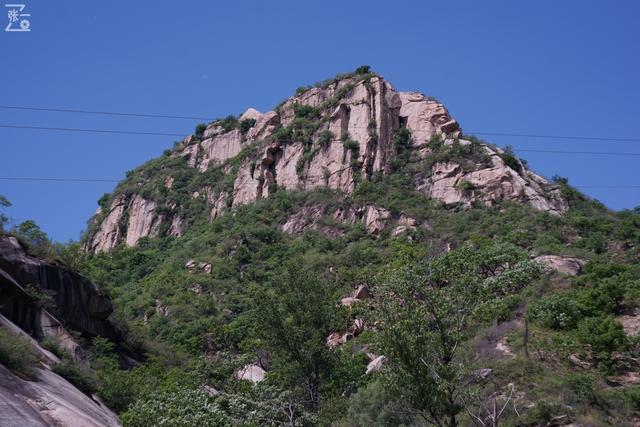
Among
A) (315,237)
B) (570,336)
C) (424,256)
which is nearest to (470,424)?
(570,336)

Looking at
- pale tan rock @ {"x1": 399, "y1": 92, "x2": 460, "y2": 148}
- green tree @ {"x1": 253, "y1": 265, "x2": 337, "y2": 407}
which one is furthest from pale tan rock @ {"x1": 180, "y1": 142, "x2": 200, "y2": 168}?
green tree @ {"x1": 253, "y1": 265, "x2": 337, "y2": 407}

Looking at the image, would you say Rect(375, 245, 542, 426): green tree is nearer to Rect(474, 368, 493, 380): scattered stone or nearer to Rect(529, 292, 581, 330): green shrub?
Rect(474, 368, 493, 380): scattered stone

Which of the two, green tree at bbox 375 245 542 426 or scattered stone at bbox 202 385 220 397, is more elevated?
green tree at bbox 375 245 542 426

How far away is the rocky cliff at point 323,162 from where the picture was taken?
203ft

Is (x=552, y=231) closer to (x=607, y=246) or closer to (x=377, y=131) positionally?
(x=607, y=246)

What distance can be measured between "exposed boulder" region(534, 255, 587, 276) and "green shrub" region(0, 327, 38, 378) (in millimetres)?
28104

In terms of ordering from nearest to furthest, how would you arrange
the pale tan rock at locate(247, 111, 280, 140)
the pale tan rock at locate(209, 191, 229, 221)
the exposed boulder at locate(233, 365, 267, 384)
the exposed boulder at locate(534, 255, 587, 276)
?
the exposed boulder at locate(233, 365, 267, 384) < the exposed boulder at locate(534, 255, 587, 276) < the pale tan rock at locate(209, 191, 229, 221) < the pale tan rock at locate(247, 111, 280, 140)

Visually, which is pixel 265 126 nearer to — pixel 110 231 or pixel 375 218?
pixel 110 231

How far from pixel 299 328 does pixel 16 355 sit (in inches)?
574

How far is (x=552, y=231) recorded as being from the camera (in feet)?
160

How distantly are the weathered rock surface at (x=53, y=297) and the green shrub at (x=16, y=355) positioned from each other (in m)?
5.00

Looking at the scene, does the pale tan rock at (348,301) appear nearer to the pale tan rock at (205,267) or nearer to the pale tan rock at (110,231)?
the pale tan rock at (205,267)

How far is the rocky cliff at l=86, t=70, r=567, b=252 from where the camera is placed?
61.9 meters

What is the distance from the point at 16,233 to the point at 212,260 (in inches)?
1167
